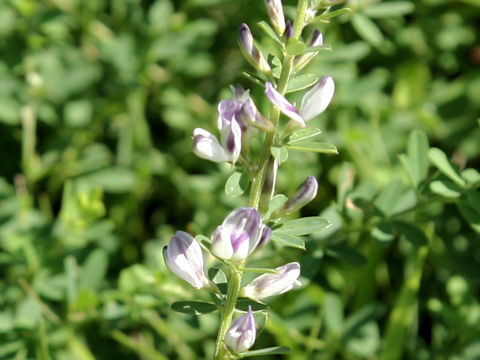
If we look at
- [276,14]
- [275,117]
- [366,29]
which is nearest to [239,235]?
[275,117]

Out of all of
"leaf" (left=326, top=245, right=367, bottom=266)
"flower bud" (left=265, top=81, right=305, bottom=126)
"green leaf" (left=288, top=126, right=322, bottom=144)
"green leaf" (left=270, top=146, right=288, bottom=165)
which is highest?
"flower bud" (left=265, top=81, right=305, bottom=126)

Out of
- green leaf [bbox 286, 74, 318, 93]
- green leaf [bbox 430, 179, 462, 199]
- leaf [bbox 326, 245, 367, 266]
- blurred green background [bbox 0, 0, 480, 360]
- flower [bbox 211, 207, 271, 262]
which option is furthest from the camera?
blurred green background [bbox 0, 0, 480, 360]

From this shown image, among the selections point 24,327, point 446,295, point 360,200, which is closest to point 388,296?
point 446,295

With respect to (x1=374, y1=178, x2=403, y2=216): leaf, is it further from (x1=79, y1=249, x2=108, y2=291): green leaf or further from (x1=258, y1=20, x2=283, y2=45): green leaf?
(x1=79, y1=249, x2=108, y2=291): green leaf

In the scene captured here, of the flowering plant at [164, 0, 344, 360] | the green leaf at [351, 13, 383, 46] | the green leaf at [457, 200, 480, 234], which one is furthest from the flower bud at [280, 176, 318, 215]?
the green leaf at [351, 13, 383, 46]

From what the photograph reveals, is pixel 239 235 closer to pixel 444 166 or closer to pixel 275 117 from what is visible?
pixel 275 117

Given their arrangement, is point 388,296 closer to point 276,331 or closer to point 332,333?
point 332,333

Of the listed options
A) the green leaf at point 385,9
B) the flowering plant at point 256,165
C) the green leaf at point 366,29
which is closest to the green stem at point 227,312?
the flowering plant at point 256,165
